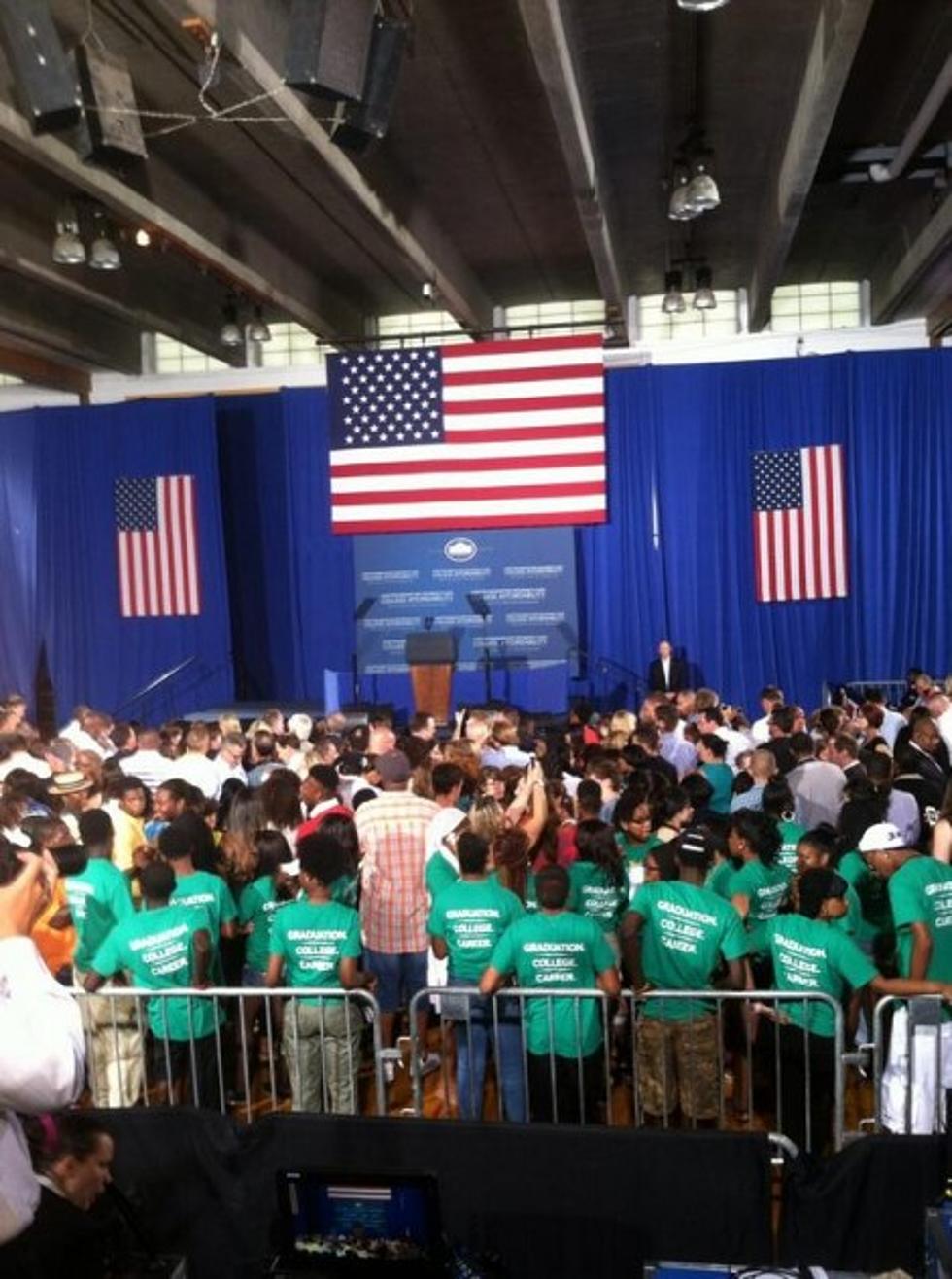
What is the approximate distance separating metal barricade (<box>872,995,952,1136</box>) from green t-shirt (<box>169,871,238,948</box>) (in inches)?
102

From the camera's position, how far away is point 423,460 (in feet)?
47.6

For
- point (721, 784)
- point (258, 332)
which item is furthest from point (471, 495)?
point (721, 784)

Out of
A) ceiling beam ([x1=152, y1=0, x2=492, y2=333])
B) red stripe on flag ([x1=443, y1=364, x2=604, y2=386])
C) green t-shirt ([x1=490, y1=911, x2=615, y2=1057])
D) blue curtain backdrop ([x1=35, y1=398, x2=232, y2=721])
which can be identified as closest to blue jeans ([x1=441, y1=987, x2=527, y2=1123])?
green t-shirt ([x1=490, y1=911, x2=615, y2=1057])

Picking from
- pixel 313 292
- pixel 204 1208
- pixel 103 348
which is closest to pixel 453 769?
pixel 204 1208

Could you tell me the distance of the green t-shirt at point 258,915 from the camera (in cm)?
518

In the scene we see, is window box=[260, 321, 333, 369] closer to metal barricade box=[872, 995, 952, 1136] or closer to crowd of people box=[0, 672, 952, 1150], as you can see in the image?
crowd of people box=[0, 672, 952, 1150]

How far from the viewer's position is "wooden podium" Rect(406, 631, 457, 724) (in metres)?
14.0

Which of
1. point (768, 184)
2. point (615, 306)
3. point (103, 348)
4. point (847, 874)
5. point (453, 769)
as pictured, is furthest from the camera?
point (103, 348)

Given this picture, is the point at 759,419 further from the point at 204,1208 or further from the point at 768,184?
the point at 204,1208

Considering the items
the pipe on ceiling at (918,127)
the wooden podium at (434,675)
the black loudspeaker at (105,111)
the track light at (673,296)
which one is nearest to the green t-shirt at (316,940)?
the black loudspeaker at (105,111)

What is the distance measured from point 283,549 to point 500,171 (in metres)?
7.06

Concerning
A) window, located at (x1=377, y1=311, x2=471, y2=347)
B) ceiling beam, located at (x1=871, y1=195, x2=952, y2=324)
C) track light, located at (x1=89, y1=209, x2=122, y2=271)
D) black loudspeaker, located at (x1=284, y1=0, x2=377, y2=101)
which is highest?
window, located at (x1=377, y1=311, x2=471, y2=347)

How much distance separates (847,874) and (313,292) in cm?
1146

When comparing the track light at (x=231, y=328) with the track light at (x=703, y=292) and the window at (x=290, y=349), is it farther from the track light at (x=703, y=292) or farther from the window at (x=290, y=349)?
the track light at (x=703, y=292)
